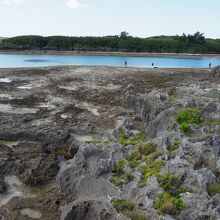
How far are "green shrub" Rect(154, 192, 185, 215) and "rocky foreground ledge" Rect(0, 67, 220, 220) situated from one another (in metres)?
0.03

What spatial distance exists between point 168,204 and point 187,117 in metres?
9.18

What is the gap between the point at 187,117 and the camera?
71.3 ft

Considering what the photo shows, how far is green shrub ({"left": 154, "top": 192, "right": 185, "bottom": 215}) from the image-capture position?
13.1m

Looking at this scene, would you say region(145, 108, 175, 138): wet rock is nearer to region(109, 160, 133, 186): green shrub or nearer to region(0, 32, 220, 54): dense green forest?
region(109, 160, 133, 186): green shrub

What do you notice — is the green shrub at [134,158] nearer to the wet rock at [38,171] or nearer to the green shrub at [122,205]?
the green shrub at [122,205]

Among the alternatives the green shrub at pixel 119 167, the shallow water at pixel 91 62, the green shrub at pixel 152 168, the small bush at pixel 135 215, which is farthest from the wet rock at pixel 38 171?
the shallow water at pixel 91 62

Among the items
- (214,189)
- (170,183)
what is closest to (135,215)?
(170,183)

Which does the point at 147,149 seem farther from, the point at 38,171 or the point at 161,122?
Answer: the point at 161,122

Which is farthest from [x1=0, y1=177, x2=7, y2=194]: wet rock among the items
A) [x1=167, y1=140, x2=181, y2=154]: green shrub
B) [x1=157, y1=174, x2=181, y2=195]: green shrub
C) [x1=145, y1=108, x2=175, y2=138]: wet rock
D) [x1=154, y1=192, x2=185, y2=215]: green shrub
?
[x1=145, y1=108, x2=175, y2=138]: wet rock

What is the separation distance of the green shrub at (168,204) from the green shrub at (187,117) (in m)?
6.81

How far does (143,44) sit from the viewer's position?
144m

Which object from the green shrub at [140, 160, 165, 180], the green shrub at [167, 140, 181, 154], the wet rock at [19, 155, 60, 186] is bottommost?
the wet rock at [19, 155, 60, 186]

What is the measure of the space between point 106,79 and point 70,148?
2994 centimetres

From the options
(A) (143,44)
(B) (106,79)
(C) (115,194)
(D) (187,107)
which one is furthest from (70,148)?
(A) (143,44)
